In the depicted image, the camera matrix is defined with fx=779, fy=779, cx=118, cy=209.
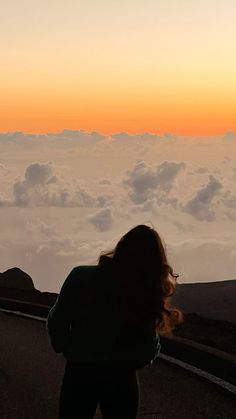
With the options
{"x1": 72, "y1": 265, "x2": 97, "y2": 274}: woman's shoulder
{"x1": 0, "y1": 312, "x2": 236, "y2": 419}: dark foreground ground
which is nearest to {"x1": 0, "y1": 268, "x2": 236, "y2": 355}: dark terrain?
{"x1": 72, "y1": 265, "x2": 97, "y2": 274}: woman's shoulder

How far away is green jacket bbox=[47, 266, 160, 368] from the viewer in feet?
12.2

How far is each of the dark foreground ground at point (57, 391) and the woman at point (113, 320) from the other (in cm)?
311

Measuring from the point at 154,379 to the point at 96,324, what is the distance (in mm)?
4735

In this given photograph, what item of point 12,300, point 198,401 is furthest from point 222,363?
point 12,300

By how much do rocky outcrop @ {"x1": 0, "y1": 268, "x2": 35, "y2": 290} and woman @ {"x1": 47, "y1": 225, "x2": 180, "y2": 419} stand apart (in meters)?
18.9

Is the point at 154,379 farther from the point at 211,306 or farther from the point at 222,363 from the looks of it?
the point at 211,306

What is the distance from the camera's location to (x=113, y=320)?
146 inches

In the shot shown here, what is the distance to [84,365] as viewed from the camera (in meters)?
3.72

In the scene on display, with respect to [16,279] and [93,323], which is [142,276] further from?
[16,279]

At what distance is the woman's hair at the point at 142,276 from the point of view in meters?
3.66

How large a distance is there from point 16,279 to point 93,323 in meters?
19.7

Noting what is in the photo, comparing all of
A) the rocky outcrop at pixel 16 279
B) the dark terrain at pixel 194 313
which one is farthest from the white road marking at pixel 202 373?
the rocky outcrop at pixel 16 279

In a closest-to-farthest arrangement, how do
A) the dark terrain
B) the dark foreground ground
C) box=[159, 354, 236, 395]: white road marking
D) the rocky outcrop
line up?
the dark foreground ground < box=[159, 354, 236, 395]: white road marking < the dark terrain < the rocky outcrop

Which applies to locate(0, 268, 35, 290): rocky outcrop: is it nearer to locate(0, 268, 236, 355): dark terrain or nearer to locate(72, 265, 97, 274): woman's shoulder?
locate(0, 268, 236, 355): dark terrain
